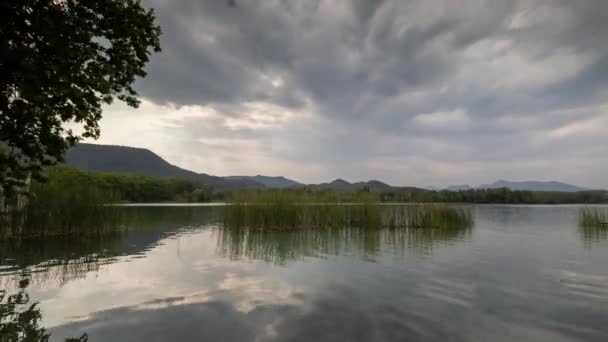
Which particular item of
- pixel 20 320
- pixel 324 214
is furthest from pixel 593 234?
pixel 20 320

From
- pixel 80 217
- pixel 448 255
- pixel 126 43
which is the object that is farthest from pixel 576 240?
pixel 80 217

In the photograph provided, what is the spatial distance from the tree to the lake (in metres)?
2.78

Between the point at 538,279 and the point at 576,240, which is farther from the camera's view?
the point at 576,240

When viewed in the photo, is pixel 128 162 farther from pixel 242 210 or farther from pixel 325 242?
pixel 325 242

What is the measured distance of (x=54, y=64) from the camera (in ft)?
16.0

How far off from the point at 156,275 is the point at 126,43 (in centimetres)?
533

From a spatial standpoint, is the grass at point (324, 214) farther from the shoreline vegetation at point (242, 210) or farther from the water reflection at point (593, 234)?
the water reflection at point (593, 234)

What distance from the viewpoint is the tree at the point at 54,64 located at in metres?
4.69

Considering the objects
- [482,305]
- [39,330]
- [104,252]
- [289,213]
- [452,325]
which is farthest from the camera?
[289,213]

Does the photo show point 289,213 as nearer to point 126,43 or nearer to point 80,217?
point 80,217

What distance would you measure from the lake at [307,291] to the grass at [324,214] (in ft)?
13.9

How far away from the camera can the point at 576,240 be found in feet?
51.3

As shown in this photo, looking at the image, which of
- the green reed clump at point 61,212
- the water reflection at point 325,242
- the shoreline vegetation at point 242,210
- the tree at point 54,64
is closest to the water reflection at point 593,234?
the water reflection at point 325,242

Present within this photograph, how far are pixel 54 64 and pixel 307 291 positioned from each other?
5.85 metres
